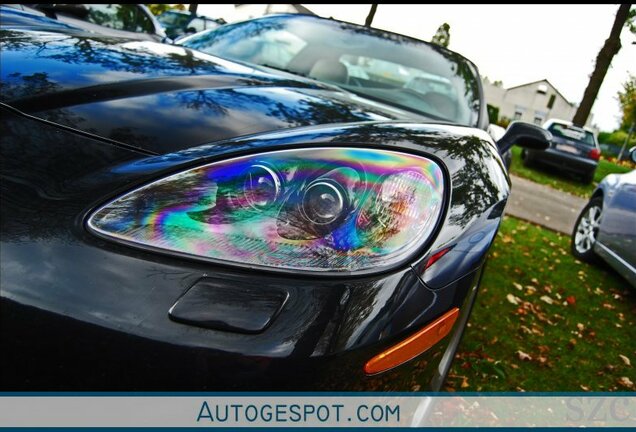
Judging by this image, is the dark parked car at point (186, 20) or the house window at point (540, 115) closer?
the dark parked car at point (186, 20)

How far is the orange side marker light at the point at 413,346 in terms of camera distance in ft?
3.09

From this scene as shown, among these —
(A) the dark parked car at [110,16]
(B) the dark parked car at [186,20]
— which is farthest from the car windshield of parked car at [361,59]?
(B) the dark parked car at [186,20]

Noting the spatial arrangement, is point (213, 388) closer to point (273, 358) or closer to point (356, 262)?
point (273, 358)

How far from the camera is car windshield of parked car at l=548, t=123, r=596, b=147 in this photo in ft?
39.9

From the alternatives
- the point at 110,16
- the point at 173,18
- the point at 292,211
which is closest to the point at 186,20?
the point at 173,18

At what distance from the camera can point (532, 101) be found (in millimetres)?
60906

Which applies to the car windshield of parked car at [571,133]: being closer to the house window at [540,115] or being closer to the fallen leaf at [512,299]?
the fallen leaf at [512,299]

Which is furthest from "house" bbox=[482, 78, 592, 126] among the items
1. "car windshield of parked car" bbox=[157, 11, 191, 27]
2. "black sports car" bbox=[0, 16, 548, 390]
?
"black sports car" bbox=[0, 16, 548, 390]

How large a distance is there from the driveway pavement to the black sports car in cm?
585

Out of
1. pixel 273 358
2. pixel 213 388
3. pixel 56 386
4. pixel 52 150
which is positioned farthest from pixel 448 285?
pixel 52 150

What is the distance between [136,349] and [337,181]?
526 mm

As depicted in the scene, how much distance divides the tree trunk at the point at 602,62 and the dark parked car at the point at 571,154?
9.94 feet

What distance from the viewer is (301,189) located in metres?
1.06

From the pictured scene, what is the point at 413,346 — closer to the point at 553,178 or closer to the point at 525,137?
the point at 525,137
